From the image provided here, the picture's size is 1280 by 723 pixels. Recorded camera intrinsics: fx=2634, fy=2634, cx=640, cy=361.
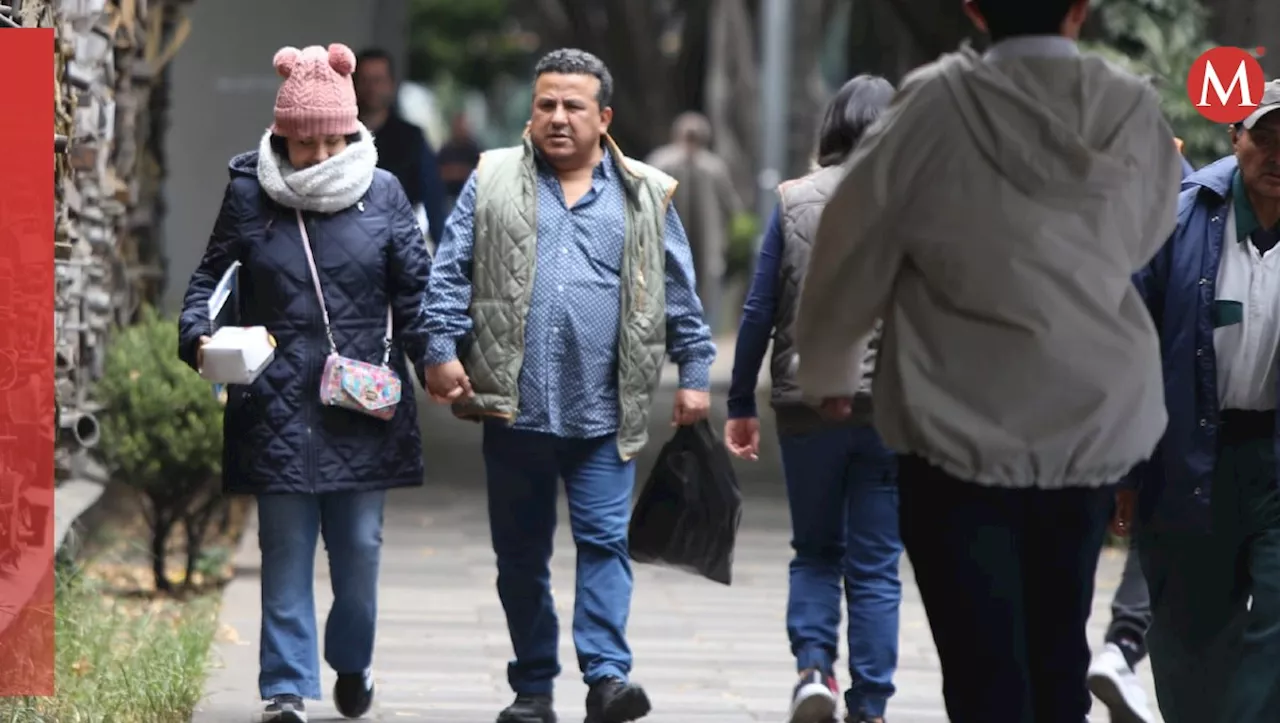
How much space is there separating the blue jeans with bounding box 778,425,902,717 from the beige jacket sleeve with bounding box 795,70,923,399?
7.57 feet

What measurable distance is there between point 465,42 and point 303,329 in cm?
4646

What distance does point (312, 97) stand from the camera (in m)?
6.97

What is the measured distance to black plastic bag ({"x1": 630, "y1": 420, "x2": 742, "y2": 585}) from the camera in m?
7.21

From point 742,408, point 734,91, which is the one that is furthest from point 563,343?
point 734,91

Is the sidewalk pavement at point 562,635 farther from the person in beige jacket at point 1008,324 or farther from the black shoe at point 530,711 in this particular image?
the person in beige jacket at point 1008,324

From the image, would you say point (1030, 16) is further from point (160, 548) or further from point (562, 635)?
point (160, 548)

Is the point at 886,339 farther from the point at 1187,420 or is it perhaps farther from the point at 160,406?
the point at 160,406

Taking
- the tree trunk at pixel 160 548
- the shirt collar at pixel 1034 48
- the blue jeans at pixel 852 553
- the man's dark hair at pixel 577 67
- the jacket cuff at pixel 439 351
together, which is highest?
the shirt collar at pixel 1034 48

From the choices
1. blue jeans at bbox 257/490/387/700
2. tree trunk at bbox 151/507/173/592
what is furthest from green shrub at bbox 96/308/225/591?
blue jeans at bbox 257/490/387/700

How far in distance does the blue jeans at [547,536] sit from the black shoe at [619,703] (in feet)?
0.48

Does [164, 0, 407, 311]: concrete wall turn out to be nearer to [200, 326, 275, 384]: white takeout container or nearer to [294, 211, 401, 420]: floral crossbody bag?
[294, 211, 401, 420]: floral crossbody bag

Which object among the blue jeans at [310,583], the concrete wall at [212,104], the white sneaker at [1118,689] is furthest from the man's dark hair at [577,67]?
the concrete wall at [212,104]

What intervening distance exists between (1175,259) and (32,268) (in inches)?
105

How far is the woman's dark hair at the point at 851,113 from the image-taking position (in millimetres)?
7117
